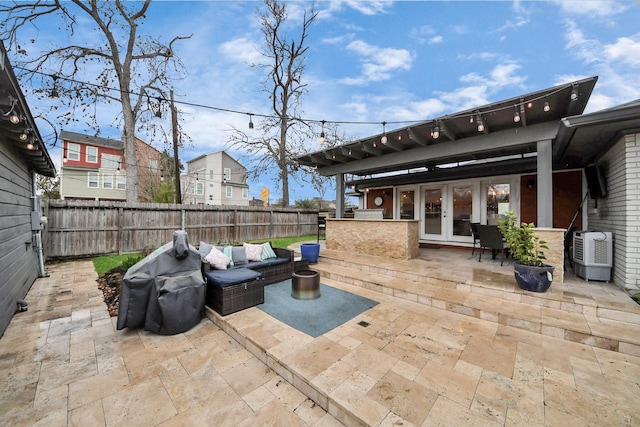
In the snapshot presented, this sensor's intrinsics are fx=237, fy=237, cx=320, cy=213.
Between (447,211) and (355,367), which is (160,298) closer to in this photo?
(355,367)

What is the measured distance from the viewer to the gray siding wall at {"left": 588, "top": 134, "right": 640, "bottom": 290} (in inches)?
130

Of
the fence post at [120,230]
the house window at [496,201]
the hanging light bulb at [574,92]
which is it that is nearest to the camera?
the hanging light bulb at [574,92]

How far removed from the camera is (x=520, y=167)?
5656mm

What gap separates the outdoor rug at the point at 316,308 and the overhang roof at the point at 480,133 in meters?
3.51

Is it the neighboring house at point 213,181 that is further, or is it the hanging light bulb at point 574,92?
the neighboring house at point 213,181

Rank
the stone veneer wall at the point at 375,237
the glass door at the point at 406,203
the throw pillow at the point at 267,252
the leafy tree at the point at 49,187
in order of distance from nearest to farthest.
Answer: the throw pillow at the point at 267,252 < the stone veneer wall at the point at 375,237 < the glass door at the point at 406,203 < the leafy tree at the point at 49,187

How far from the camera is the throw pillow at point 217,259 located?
3801mm

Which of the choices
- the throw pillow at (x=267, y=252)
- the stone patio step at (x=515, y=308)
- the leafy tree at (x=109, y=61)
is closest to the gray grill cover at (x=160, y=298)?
the throw pillow at (x=267, y=252)

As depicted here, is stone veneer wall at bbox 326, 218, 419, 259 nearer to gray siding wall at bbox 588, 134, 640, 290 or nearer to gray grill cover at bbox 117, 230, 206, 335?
gray siding wall at bbox 588, 134, 640, 290

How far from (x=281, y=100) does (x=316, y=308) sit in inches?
507

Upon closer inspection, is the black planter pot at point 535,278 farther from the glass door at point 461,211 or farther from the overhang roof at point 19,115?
the overhang roof at point 19,115

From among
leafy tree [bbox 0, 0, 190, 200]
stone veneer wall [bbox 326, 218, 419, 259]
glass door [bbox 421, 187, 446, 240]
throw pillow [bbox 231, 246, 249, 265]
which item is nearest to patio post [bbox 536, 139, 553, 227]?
stone veneer wall [bbox 326, 218, 419, 259]

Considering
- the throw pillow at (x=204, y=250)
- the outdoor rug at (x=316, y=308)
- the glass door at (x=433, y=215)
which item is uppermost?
the glass door at (x=433, y=215)

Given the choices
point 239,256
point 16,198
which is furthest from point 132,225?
point 239,256
